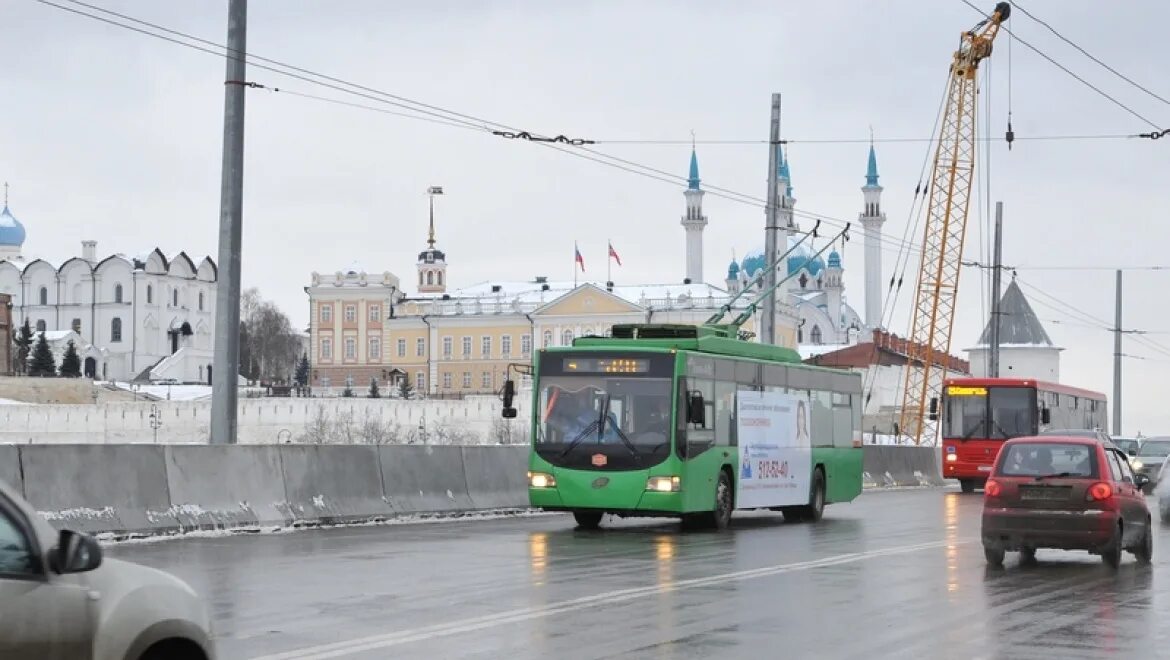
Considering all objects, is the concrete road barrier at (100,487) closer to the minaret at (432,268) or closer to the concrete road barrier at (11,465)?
the concrete road barrier at (11,465)

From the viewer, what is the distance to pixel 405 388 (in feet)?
466

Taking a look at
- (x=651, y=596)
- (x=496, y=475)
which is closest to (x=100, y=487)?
(x=651, y=596)

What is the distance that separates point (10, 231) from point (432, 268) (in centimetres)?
3900

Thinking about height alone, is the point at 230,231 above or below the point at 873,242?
below

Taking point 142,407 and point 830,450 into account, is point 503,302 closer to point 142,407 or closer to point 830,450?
point 142,407

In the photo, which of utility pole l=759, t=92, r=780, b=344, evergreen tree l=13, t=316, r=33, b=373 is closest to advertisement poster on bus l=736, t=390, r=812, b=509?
utility pole l=759, t=92, r=780, b=344

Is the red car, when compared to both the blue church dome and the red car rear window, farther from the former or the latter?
the blue church dome

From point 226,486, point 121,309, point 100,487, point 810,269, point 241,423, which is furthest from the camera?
point 810,269

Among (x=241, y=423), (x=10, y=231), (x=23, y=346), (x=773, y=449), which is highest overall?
(x=10, y=231)

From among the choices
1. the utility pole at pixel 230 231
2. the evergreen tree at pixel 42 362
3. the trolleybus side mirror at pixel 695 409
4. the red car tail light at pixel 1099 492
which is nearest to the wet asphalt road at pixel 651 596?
the red car tail light at pixel 1099 492

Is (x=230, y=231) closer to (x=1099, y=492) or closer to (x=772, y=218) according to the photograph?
(x=1099, y=492)

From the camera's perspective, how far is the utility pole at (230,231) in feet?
80.2

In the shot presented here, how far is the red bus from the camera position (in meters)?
48.1

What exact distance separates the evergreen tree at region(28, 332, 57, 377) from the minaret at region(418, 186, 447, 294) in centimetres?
4594
